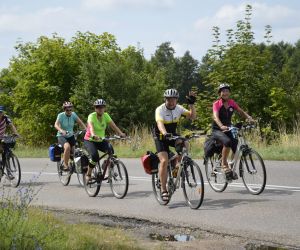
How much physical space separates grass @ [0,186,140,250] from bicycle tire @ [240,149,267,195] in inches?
134

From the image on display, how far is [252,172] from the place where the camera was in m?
10.0

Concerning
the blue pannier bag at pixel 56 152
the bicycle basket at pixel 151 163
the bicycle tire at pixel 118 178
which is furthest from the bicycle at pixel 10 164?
the bicycle basket at pixel 151 163

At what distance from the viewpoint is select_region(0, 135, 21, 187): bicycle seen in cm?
1343

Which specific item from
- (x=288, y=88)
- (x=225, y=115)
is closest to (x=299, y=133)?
(x=288, y=88)

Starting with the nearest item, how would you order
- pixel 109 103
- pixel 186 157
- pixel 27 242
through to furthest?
pixel 27 242, pixel 186 157, pixel 109 103

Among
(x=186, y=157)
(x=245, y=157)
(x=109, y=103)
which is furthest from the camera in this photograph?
(x=109, y=103)

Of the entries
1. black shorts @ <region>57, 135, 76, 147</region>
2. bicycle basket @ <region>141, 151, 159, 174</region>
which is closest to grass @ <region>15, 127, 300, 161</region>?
black shorts @ <region>57, 135, 76, 147</region>

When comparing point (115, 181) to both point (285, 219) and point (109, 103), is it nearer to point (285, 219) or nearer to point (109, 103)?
point (285, 219)

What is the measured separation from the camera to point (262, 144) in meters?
19.1

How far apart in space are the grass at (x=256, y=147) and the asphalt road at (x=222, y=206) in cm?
254

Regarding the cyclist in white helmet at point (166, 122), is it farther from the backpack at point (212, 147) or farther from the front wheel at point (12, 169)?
the front wheel at point (12, 169)

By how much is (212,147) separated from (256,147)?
830cm

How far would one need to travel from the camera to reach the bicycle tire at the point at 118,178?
10.8 m

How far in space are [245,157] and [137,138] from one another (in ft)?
42.5
